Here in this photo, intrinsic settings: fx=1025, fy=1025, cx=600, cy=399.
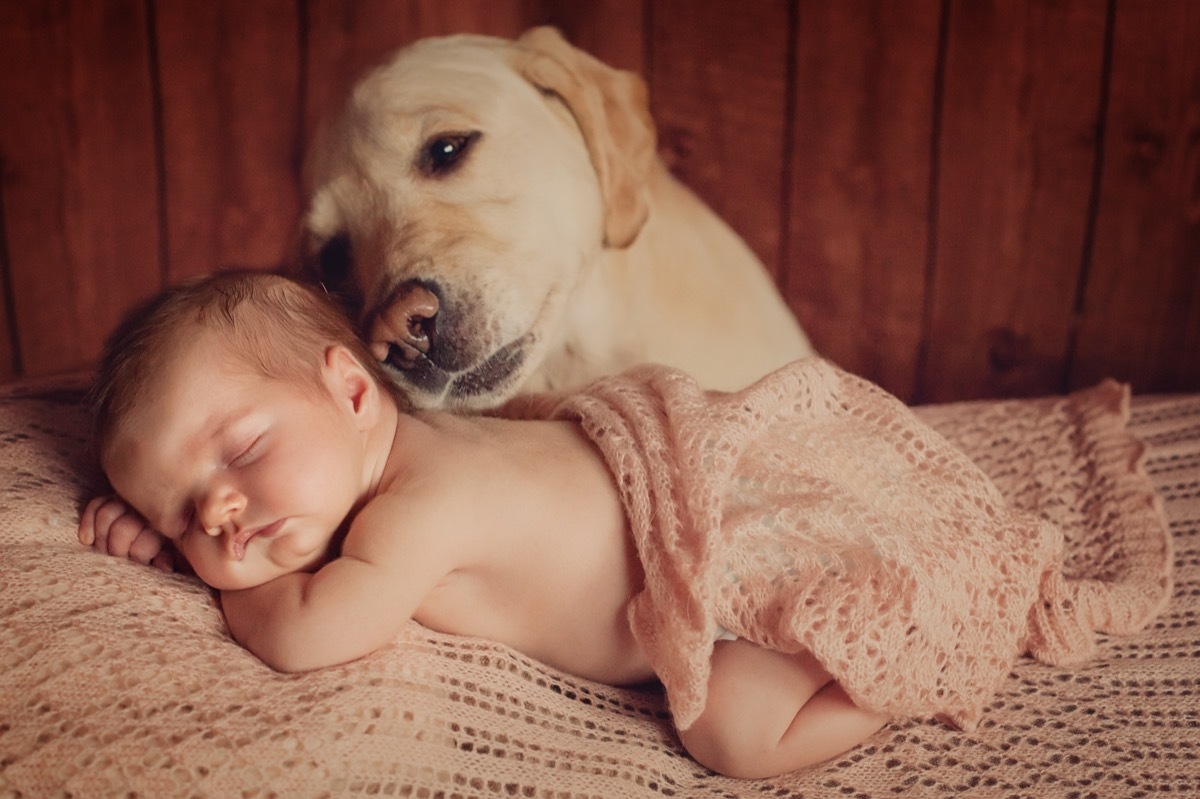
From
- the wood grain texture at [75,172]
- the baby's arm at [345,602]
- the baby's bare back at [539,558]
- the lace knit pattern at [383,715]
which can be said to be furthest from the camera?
the wood grain texture at [75,172]

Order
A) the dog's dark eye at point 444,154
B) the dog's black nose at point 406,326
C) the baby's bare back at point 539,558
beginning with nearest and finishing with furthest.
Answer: the baby's bare back at point 539,558, the dog's black nose at point 406,326, the dog's dark eye at point 444,154

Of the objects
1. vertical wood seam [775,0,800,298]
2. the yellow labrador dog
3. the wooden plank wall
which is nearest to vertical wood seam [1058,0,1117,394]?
the wooden plank wall

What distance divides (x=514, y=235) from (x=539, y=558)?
Answer: 433 millimetres

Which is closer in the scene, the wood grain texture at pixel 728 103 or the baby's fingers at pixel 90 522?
the baby's fingers at pixel 90 522

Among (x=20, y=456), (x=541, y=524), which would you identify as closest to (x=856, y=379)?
(x=541, y=524)

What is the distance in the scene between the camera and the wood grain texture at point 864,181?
1845 millimetres

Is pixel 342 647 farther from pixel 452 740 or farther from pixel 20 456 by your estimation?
pixel 20 456

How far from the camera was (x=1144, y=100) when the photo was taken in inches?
71.5

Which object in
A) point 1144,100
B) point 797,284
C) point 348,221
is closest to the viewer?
point 348,221

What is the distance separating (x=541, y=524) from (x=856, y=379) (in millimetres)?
410

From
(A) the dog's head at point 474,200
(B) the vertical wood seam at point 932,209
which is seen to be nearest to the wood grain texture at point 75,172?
(A) the dog's head at point 474,200

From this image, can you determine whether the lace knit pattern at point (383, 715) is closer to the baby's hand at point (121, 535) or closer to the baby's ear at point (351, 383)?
the baby's hand at point (121, 535)

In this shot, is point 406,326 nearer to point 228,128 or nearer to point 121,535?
point 121,535

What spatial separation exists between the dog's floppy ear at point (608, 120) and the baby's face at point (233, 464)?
22.7 inches
